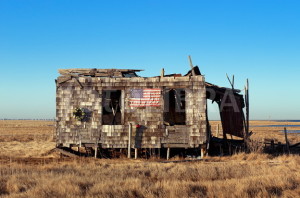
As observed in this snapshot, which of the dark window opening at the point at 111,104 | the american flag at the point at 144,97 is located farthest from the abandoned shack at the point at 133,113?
the dark window opening at the point at 111,104

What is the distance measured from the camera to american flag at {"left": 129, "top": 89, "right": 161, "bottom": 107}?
1500 cm

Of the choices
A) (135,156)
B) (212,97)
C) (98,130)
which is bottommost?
(135,156)

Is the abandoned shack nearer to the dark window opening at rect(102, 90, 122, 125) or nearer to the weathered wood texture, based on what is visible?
the weathered wood texture

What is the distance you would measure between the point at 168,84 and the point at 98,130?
13.9 feet

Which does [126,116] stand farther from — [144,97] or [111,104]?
[111,104]

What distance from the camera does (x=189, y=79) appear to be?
14.9 m

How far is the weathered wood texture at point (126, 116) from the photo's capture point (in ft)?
48.7

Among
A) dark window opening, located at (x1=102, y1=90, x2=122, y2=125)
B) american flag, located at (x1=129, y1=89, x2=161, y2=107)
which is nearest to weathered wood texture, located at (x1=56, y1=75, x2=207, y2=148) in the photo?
american flag, located at (x1=129, y1=89, x2=161, y2=107)

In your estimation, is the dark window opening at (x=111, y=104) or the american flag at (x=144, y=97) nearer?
the american flag at (x=144, y=97)

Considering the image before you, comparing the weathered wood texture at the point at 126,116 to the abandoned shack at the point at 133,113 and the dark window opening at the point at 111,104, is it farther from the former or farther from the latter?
the dark window opening at the point at 111,104

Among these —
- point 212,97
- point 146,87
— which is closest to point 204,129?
point 212,97

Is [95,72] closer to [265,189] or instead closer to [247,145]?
[247,145]

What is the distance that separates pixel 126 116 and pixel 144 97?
133cm

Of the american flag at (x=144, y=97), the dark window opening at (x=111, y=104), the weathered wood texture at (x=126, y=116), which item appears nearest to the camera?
the weathered wood texture at (x=126, y=116)
